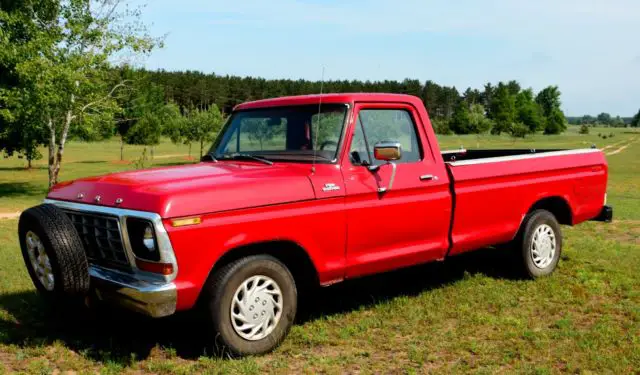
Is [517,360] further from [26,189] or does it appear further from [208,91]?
[208,91]

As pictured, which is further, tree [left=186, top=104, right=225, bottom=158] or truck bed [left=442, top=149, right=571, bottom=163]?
tree [left=186, top=104, right=225, bottom=158]

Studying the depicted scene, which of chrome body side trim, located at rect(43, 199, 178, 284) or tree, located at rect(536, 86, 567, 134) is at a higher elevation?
tree, located at rect(536, 86, 567, 134)

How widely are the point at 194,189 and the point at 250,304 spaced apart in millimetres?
1026

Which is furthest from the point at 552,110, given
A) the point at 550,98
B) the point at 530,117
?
the point at 530,117

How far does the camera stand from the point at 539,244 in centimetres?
723

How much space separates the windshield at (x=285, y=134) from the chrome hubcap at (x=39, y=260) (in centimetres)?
188

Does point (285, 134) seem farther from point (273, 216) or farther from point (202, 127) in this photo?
point (202, 127)

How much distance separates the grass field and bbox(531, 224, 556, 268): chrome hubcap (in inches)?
9.3

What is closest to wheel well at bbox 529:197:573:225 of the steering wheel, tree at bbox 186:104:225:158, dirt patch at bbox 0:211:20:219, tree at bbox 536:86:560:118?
the steering wheel

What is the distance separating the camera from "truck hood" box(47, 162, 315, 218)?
439cm

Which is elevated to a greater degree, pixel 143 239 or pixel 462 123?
pixel 462 123

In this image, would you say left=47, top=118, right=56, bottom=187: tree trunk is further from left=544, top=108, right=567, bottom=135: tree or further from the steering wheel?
left=544, top=108, right=567, bottom=135: tree

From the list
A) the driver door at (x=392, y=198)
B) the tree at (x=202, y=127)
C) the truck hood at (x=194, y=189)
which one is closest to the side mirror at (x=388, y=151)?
the driver door at (x=392, y=198)

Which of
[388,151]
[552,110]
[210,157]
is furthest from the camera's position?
[552,110]
